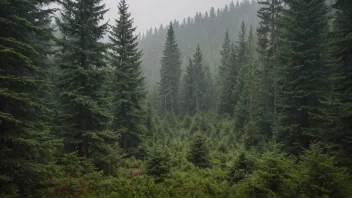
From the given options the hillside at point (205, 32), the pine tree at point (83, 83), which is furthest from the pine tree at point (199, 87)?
the hillside at point (205, 32)

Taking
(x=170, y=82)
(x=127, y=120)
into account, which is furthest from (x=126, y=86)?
(x=170, y=82)

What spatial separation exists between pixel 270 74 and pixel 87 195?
26.1 meters

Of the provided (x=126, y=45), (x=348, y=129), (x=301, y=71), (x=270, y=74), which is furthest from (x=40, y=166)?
(x=270, y=74)

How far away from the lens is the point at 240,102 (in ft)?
108

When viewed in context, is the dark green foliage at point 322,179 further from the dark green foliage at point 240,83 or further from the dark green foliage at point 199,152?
the dark green foliage at point 240,83

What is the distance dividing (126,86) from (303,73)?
15.3m

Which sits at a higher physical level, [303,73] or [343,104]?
[303,73]

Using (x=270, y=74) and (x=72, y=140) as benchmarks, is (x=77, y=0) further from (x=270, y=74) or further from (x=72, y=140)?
(x=270, y=74)

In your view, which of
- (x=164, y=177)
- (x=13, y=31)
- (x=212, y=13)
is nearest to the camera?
(x=13, y=31)

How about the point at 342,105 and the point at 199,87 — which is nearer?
the point at 342,105

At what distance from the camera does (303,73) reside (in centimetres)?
1611

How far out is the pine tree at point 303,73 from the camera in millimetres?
15606

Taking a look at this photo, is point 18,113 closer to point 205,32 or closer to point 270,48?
point 270,48

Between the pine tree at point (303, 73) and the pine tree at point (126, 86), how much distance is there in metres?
13.1
